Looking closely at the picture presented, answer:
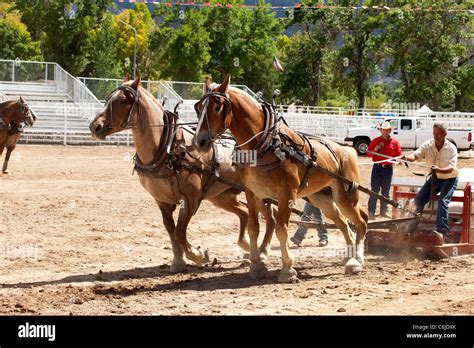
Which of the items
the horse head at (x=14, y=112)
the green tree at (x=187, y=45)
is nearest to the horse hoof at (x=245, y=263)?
the horse head at (x=14, y=112)

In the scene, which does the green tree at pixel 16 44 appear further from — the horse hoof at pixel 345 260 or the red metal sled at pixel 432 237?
the horse hoof at pixel 345 260

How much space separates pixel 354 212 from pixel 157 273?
2.84m

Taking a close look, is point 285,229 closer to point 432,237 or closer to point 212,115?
point 212,115

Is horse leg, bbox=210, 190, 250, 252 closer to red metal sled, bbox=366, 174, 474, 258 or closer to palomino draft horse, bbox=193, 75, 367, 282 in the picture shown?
palomino draft horse, bbox=193, 75, 367, 282

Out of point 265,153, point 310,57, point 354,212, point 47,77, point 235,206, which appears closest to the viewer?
point 265,153

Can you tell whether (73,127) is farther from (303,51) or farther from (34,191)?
(303,51)

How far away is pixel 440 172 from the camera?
12.5 metres

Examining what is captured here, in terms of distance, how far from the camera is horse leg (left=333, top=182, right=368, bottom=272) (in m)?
11.8

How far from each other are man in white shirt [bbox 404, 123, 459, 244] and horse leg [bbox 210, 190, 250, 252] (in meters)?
2.56

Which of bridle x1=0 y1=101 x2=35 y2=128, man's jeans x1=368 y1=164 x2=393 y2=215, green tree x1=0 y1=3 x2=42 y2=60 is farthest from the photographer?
green tree x1=0 y1=3 x2=42 y2=60

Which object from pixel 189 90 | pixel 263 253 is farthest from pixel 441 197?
pixel 189 90

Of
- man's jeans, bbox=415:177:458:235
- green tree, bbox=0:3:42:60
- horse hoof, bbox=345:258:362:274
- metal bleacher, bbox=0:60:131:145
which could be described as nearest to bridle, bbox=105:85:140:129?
horse hoof, bbox=345:258:362:274

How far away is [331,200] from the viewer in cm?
1223

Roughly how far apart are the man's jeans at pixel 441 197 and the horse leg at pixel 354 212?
44.1 inches
